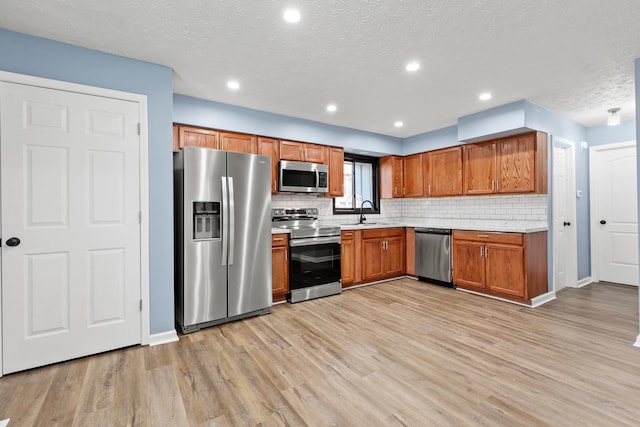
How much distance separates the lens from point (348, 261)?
4520mm

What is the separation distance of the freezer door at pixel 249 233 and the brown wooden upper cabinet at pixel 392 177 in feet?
9.55

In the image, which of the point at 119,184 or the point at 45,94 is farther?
the point at 119,184

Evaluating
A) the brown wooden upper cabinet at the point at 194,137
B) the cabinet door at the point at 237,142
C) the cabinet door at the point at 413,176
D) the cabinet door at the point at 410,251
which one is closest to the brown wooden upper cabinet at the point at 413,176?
the cabinet door at the point at 413,176

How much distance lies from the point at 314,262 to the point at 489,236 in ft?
7.66

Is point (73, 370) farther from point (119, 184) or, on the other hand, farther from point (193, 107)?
point (193, 107)

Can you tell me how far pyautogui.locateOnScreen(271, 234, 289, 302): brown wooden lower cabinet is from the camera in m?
3.79

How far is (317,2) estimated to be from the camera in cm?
194

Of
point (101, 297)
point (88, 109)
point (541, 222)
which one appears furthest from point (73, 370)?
point (541, 222)

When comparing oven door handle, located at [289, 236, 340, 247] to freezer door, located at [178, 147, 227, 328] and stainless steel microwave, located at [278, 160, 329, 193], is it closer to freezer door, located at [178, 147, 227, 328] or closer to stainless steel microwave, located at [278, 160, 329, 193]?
stainless steel microwave, located at [278, 160, 329, 193]

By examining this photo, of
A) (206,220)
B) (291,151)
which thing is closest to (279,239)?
(206,220)

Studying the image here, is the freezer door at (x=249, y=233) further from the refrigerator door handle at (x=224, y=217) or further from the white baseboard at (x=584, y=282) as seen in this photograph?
the white baseboard at (x=584, y=282)

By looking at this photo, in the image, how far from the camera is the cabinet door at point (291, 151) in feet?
13.9

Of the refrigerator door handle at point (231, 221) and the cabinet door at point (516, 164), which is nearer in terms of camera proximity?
the refrigerator door handle at point (231, 221)

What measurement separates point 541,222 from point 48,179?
5384mm
